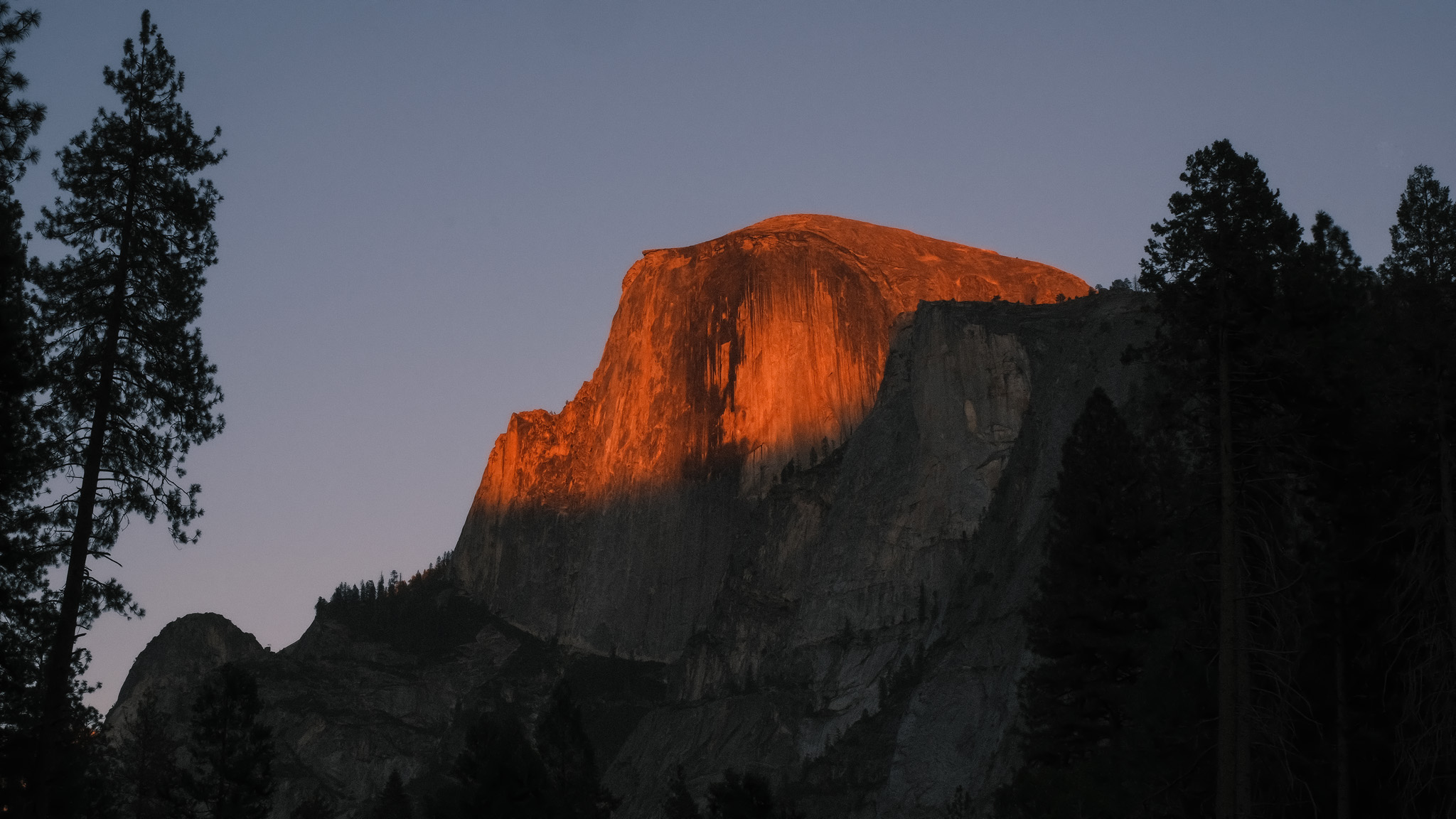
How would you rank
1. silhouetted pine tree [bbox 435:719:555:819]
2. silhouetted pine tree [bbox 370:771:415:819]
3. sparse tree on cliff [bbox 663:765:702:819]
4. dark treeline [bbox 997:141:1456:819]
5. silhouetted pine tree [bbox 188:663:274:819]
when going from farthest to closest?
silhouetted pine tree [bbox 370:771:415:819], sparse tree on cliff [bbox 663:765:702:819], silhouetted pine tree [bbox 188:663:274:819], silhouetted pine tree [bbox 435:719:555:819], dark treeline [bbox 997:141:1456:819]

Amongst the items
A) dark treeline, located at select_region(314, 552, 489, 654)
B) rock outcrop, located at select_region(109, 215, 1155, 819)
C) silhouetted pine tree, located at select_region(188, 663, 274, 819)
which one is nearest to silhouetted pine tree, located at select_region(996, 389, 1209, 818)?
silhouetted pine tree, located at select_region(188, 663, 274, 819)

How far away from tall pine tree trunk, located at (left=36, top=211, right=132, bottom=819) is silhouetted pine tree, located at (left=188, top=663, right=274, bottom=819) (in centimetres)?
1478

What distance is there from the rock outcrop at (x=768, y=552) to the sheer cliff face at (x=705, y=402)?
354mm

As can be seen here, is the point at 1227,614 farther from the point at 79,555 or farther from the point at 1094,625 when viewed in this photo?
the point at 79,555

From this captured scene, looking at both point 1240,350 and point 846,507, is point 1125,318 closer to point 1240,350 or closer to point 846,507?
point 846,507

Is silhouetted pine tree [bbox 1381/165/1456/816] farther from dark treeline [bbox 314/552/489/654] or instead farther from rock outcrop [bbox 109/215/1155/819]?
dark treeline [bbox 314/552/489/654]

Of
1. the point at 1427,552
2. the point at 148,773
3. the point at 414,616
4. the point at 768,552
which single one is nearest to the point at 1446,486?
the point at 1427,552

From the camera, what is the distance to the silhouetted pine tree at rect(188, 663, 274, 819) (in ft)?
130

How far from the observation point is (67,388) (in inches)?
967

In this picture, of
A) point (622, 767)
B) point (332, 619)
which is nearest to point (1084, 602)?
point (622, 767)

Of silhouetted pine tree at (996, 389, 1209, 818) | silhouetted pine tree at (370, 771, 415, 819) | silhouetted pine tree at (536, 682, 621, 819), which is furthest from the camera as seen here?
silhouetted pine tree at (370, 771, 415, 819)

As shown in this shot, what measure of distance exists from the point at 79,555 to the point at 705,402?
148753 mm

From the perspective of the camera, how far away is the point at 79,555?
944 inches

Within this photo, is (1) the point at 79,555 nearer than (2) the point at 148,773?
Yes
